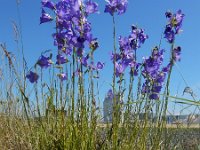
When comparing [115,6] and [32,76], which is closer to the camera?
[115,6]

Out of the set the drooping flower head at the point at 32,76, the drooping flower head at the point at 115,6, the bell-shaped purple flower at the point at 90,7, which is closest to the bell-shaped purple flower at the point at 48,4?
the bell-shaped purple flower at the point at 90,7

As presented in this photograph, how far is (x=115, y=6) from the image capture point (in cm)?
292

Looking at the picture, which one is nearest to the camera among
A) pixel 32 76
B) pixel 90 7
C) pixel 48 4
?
pixel 90 7

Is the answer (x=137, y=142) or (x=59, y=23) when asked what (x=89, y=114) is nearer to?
(x=137, y=142)

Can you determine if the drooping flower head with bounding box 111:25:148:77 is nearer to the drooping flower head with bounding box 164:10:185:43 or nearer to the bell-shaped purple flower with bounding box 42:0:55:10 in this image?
the drooping flower head with bounding box 164:10:185:43

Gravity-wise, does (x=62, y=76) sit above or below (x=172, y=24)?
below

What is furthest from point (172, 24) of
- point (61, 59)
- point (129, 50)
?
point (61, 59)

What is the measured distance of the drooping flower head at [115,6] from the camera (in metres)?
2.92

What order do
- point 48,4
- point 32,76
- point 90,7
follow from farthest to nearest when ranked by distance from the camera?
point 32,76, point 48,4, point 90,7

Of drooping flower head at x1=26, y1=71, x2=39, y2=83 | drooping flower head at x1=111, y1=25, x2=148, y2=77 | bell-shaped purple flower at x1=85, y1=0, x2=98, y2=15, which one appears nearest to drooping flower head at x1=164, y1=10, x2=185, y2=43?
drooping flower head at x1=111, y1=25, x2=148, y2=77

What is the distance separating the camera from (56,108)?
3.21 meters

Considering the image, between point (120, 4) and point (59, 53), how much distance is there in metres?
0.58

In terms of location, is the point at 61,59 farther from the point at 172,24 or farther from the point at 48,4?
the point at 172,24

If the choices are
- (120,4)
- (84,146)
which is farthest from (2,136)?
(120,4)
